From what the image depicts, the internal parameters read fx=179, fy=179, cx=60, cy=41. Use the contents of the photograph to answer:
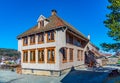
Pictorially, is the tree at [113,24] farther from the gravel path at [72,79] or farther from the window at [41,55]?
the window at [41,55]

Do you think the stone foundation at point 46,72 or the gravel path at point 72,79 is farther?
the stone foundation at point 46,72

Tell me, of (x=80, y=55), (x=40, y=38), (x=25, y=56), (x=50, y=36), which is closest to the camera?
(x=50, y=36)

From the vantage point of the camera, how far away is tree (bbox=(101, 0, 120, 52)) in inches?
656

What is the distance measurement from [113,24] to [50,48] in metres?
9.68

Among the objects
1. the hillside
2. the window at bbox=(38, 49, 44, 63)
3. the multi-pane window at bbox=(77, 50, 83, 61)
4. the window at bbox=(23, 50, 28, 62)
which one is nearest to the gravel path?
the window at bbox=(38, 49, 44, 63)

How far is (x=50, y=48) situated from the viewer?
2380 centimetres

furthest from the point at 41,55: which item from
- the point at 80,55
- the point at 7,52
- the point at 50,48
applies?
the point at 7,52

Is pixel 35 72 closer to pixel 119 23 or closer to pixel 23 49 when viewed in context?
pixel 23 49

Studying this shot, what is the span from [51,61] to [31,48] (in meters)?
5.19

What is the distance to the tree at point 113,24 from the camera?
1666cm

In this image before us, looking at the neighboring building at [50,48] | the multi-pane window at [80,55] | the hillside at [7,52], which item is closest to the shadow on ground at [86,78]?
the neighboring building at [50,48]

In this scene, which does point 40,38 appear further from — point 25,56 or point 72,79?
point 72,79

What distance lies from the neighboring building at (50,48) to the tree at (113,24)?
19.5 feet

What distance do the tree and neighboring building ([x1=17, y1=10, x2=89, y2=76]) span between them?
19.5 ft
